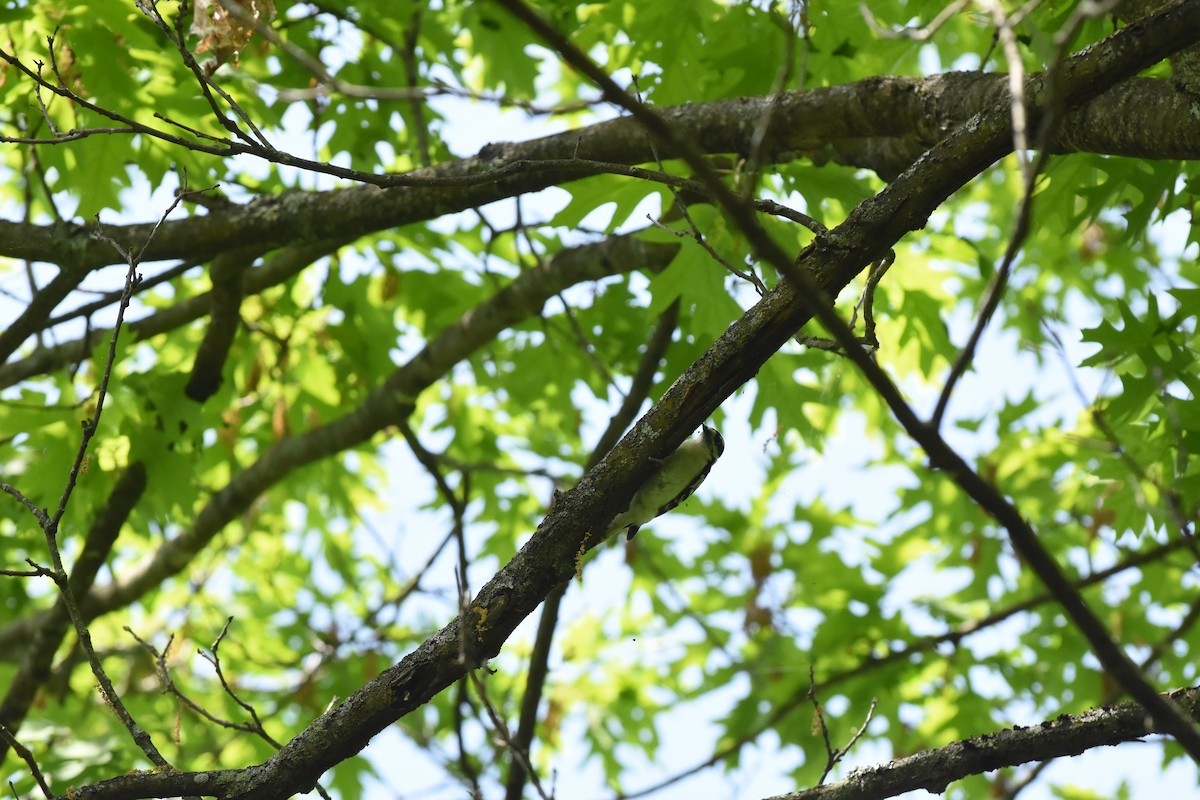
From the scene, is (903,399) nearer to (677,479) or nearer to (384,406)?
(677,479)

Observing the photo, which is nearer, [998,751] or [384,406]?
[998,751]

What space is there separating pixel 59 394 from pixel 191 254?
1.12 meters

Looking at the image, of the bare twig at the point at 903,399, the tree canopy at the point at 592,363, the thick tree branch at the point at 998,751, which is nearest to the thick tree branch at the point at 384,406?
the tree canopy at the point at 592,363

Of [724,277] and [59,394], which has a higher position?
[59,394]

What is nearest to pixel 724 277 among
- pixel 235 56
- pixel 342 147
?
pixel 235 56

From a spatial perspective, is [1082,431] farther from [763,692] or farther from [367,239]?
[367,239]

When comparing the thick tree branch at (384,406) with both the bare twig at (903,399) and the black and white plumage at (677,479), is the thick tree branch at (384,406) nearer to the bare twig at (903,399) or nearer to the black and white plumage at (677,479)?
the black and white plumage at (677,479)

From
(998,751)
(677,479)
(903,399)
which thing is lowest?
(998,751)

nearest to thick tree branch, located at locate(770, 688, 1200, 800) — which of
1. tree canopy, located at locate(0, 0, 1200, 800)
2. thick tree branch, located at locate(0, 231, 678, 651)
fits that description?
tree canopy, located at locate(0, 0, 1200, 800)

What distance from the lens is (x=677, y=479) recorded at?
129 inches

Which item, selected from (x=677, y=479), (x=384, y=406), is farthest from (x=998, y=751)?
(x=384, y=406)

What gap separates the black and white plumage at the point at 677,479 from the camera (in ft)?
10.6

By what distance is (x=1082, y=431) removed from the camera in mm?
4941

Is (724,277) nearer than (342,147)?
Yes
